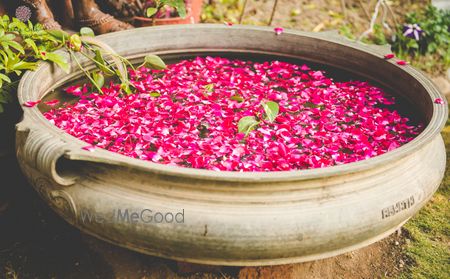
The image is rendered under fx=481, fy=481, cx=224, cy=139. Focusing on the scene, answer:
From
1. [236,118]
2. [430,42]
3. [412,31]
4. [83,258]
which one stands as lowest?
[83,258]

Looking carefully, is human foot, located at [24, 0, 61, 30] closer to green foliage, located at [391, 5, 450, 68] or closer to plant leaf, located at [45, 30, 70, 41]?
plant leaf, located at [45, 30, 70, 41]

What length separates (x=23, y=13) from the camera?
255cm

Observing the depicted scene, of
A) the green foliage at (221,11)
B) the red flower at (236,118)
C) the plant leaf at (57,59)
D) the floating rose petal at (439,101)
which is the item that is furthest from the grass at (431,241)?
the green foliage at (221,11)

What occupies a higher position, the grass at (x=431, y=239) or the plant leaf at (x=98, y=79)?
the plant leaf at (x=98, y=79)

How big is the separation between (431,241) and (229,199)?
1521mm

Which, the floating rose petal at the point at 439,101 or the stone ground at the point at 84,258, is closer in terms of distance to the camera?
the floating rose petal at the point at 439,101

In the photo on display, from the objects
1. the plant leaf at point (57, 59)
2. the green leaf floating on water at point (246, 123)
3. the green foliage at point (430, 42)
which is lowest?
the green foliage at point (430, 42)

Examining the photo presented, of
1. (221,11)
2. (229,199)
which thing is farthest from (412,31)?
(229,199)

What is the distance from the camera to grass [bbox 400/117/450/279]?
2303 millimetres

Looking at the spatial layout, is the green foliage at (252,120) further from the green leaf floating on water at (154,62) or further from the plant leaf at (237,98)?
the green leaf floating on water at (154,62)

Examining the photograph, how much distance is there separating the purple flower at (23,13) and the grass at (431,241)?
2308mm

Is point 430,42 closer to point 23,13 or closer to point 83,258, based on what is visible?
point 23,13

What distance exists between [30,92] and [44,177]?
416 millimetres

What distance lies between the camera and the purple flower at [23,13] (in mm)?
2521
